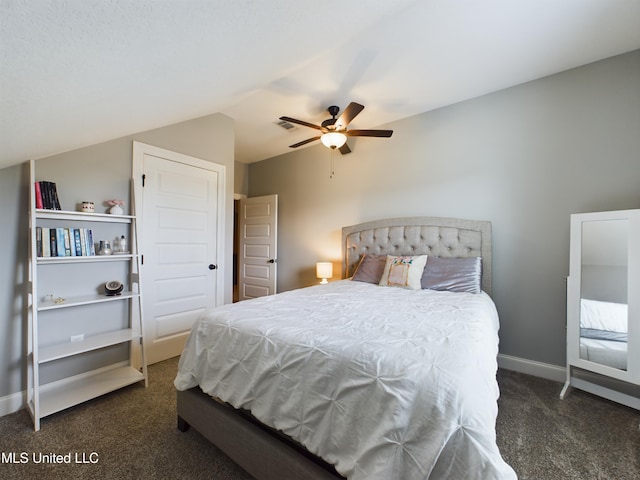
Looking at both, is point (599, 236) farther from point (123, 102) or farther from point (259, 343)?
point (123, 102)

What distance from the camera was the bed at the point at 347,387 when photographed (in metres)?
0.88

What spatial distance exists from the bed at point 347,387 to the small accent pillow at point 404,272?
0.54m

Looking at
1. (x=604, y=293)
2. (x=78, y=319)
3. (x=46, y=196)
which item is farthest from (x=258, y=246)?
(x=604, y=293)

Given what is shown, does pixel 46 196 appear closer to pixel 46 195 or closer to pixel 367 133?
pixel 46 195

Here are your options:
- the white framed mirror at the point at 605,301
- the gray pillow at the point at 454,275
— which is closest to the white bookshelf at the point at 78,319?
the gray pillow at the point at 454,275

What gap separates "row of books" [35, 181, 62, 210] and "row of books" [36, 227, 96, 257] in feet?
0.55

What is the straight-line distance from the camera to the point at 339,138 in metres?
2.85

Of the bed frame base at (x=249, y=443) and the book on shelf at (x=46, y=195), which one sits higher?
the book on shelf at (x=46, y=195)

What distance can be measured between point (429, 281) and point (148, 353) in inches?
114

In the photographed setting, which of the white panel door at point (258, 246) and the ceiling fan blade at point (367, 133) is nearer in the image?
the ceiling fan blade at point (367, 133)

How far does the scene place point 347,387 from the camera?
106cm

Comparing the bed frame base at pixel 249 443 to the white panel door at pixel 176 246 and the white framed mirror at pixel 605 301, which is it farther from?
the white framed mirror at pixel 605 301

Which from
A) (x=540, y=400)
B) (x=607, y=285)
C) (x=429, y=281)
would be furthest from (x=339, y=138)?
(x=540, y=400)

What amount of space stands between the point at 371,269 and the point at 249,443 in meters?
2.13
